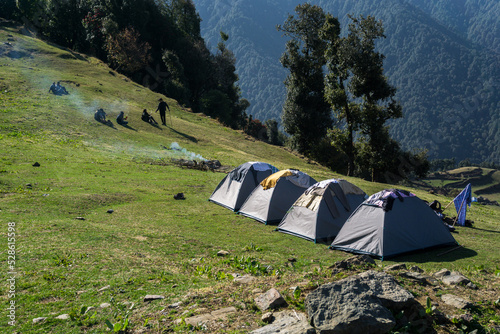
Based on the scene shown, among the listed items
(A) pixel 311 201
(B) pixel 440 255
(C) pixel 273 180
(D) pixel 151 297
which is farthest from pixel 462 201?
(D) pixel 151 297

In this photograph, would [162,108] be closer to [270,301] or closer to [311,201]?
[311,201]

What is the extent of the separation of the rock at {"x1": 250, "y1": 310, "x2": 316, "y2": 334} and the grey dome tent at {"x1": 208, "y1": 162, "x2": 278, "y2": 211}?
12.8 m

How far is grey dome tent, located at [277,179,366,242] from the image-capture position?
14.6 m

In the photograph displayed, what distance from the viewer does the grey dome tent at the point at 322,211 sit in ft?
48.0

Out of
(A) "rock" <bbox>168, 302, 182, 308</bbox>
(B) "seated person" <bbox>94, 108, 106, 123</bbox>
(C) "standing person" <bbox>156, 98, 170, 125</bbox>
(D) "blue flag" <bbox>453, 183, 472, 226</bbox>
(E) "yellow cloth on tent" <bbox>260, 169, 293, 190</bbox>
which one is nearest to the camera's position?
(A) "rock" <bbox>168, 302, 182, 308</bbox>

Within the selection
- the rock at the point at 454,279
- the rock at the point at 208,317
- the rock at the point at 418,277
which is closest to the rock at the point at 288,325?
the rock at the point at 208,317

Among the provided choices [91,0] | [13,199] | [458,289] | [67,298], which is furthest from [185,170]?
[91,0]

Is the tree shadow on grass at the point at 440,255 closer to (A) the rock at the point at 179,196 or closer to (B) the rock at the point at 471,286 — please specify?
(B) the rock at the point at 471,286

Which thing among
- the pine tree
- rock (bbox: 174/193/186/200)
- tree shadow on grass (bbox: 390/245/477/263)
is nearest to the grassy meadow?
tree shadow on grass (bbox: 390/245/477/263)

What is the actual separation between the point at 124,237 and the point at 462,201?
1461 centimetres

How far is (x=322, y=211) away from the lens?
581 inches

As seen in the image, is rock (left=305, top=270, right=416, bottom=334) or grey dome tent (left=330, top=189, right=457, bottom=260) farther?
grey dome tent (left=330, top=189, right=457, bottom=260)

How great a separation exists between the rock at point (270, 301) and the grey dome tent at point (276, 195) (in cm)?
994

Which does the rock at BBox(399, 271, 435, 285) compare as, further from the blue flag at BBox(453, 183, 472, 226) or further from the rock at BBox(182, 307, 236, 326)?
the blue flag at BBox(453, 183, 472, 226)
